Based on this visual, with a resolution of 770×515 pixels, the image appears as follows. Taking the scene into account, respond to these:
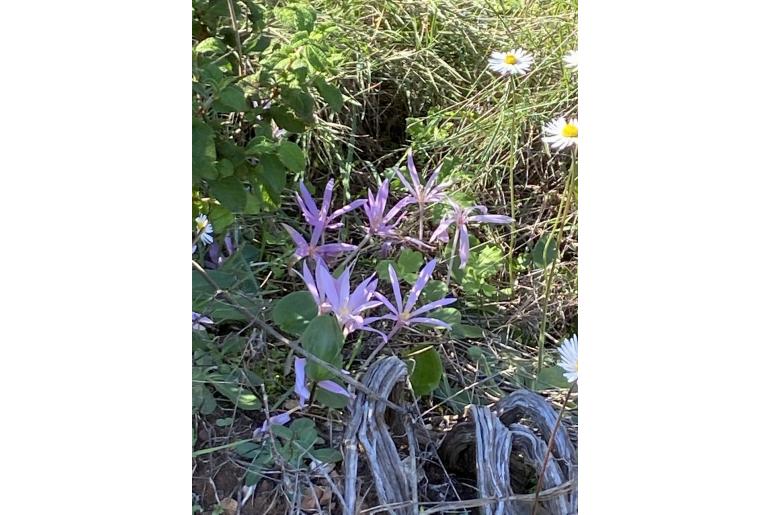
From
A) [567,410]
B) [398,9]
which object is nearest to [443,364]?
[567,410]

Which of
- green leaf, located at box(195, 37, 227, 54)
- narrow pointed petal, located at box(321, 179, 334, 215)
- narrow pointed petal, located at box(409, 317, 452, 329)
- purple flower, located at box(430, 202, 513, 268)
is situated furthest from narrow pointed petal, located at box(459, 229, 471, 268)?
green leaf, located at box(195, 37, 227, 54)

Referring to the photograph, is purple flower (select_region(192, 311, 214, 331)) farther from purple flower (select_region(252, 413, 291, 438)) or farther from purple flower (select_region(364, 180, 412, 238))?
purple flower (select_region(364, 180, 412, 238))

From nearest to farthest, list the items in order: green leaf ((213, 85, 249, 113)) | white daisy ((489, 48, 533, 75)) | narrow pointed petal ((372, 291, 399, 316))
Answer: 1. green leaf ((213, 85, 249, 113))
2. narrow pointed petal ((372, 291, 399, 316))
3. white daisy ((489, 48, 533, 75))

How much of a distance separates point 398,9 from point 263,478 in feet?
2.41

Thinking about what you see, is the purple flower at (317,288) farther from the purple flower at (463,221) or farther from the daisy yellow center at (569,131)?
the daisy yellow center at (569,131)

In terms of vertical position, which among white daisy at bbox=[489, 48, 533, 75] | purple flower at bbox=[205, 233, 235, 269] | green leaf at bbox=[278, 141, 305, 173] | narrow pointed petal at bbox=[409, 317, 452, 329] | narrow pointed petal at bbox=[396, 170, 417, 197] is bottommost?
narrow pointed petal at bbox=[409, 317, 452, 329]

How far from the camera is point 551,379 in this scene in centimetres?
128

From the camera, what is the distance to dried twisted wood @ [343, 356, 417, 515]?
119cm

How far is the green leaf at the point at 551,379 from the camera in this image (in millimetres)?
1273

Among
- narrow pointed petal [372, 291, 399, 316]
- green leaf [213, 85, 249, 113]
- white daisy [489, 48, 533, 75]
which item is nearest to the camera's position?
green leaf [213, 85, 249, 113]

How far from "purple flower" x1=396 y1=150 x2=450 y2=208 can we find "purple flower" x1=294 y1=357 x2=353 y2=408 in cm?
30

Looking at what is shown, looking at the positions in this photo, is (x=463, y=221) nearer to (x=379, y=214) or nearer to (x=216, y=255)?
(x=379, y=214)
